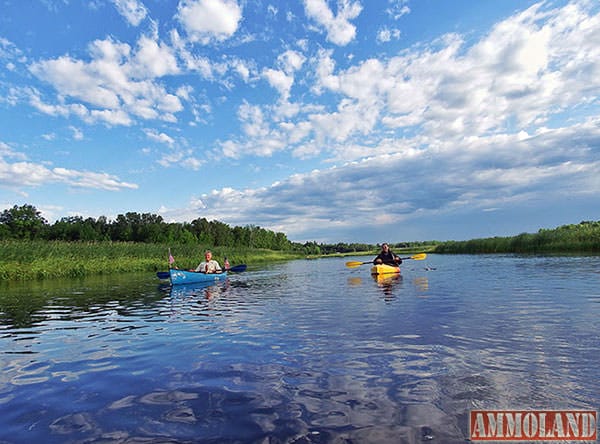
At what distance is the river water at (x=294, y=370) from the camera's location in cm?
392

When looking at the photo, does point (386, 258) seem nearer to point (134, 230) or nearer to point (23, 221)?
point (23, 221)

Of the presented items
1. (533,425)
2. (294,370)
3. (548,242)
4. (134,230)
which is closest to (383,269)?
(294,370)

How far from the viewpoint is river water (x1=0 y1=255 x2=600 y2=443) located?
3916mm

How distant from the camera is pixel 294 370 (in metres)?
5.64

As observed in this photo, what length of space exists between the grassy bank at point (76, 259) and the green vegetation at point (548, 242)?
3702cm

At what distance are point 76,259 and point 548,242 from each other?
150 ft

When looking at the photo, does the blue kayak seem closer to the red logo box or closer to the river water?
the river water

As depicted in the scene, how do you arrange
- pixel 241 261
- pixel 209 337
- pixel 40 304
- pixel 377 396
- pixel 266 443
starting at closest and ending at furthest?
pixel 266 443
pixel 377 396
pixel 209 337
pixel 40 304
pixel 241 261

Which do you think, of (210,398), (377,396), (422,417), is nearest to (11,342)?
(210,398)

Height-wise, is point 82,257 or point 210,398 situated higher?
point 82,257

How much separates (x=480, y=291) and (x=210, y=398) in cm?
1231

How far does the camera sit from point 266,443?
356cm

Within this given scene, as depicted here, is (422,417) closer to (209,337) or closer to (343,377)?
(343,377)

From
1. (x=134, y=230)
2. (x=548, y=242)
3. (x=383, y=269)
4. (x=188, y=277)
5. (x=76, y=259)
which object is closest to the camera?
(x=188, y=277)
